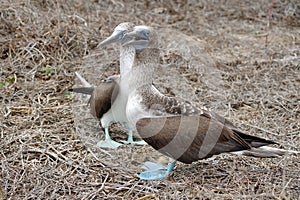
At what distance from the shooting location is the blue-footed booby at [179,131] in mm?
3676

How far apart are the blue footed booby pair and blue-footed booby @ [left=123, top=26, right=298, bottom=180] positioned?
45 cm

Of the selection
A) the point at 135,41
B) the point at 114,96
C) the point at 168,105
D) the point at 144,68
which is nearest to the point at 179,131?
the point at 168,105

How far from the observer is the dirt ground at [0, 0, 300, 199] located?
149 inches

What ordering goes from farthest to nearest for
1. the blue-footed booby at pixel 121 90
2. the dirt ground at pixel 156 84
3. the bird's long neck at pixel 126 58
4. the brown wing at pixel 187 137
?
the bird's long neck at pixel 126 58
the blue-footed booby at pixel 121 90
the dirt ground at pixel 156 84
the brown wing at pixel 187 137

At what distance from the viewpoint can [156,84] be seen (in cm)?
571

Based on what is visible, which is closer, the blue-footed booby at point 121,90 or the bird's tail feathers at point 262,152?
the bird's tail feathers at point 262,152

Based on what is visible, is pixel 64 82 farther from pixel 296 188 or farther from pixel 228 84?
pixel 296 188

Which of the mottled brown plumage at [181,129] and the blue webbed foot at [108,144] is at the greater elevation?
the mottled brown plumage at [181,129]

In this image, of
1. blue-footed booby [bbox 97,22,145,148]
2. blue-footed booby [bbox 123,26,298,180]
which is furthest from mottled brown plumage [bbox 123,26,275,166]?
blue-footed booby [bbox 97,22,145,148]

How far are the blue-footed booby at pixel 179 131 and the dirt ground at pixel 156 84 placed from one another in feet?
0.72

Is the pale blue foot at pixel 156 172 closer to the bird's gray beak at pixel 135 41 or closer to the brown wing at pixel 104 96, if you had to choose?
the brown wing at pixel 104 96

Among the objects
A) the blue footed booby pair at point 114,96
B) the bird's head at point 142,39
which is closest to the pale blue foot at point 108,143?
the blue footed booby pair at point 114,96

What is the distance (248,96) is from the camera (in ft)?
18.0

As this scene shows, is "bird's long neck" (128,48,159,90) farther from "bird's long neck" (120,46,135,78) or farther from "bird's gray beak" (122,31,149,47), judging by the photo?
"bird's long neck" (120,46,135,78)
